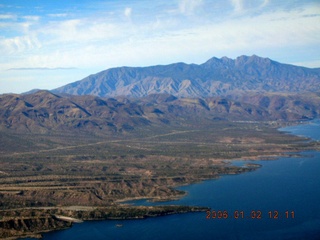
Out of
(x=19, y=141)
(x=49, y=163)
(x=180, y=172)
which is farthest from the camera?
(x=19, y=141)

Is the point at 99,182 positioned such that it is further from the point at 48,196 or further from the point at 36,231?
the point at 36,231

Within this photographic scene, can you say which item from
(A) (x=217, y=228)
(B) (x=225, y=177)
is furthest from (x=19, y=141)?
(A) (x=217, y=228)

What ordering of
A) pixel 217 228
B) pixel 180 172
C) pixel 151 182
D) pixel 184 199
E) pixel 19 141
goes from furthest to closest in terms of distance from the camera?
1. pixel 19 141
2. pixel 180 172
3. pixel 151 182
4. pixel 184 199
5. pixel 217 228
